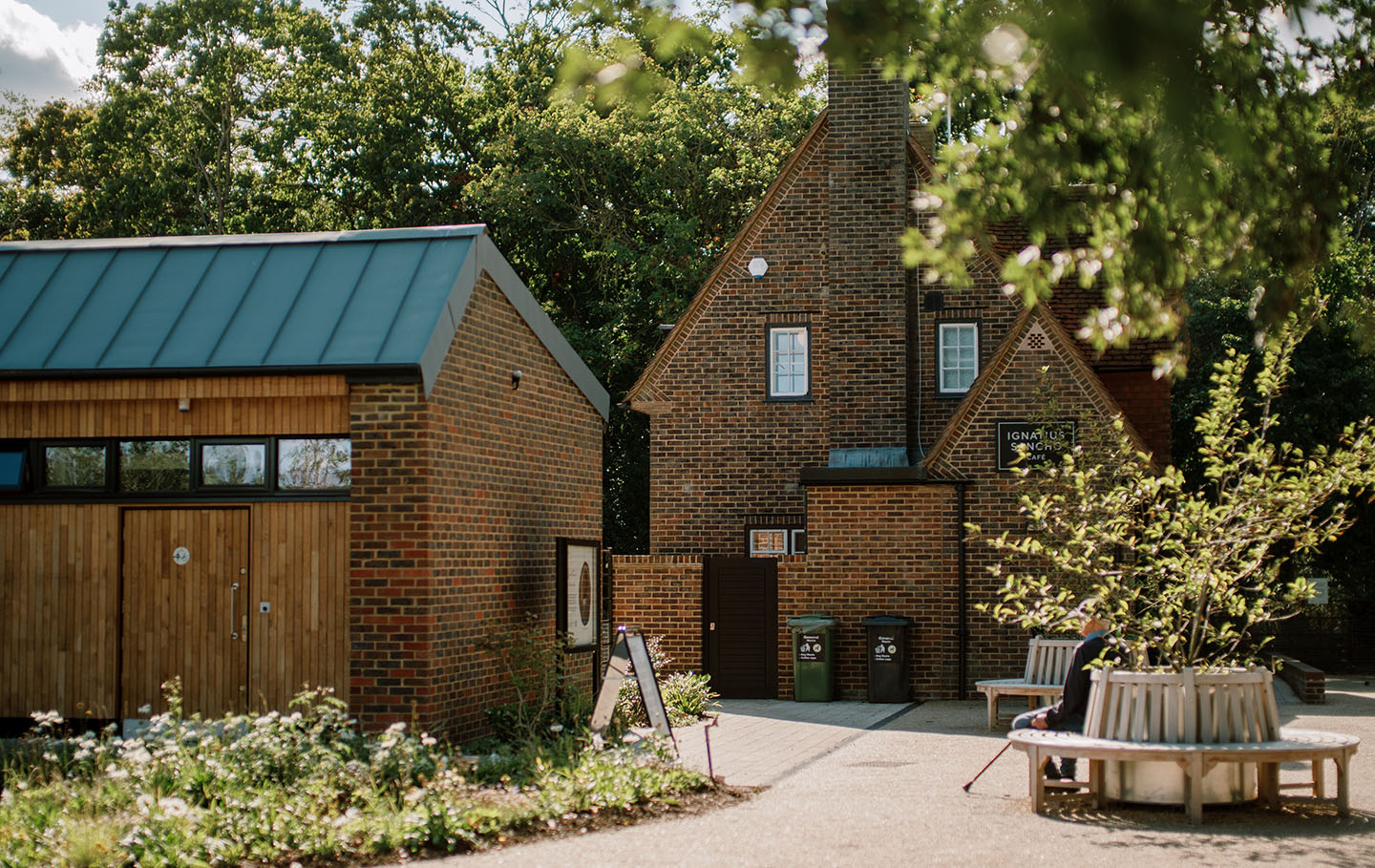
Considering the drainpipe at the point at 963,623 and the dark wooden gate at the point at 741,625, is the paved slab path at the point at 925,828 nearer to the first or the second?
the drainpipe at the point at 963,623

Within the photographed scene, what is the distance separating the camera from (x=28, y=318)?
13648 millimetres

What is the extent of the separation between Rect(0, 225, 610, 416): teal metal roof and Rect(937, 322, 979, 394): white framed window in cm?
953

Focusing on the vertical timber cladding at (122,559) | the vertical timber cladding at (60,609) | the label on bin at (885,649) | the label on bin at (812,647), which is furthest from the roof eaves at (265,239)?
the label on bin at (885,649)

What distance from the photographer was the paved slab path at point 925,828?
8.77 meters

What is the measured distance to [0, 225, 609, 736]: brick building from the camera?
12547 mm

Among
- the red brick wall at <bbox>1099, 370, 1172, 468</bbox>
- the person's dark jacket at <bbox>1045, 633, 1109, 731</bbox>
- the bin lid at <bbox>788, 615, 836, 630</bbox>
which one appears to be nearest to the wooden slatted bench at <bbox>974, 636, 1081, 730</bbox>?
the bin lid at <bbox>788, 615, 836, 630</bbox>

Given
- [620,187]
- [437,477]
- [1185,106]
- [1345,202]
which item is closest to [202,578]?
[437,477]

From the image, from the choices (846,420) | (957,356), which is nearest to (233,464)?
(846,420)

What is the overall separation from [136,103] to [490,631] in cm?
2889

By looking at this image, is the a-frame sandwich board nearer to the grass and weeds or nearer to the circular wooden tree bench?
the grass and weeds

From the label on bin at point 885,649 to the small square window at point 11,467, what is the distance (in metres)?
10.9

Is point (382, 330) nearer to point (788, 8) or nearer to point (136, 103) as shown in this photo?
point (788, 8)

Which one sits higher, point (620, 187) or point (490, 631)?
point (620, 187)

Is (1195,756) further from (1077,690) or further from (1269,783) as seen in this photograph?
(1077,690)
